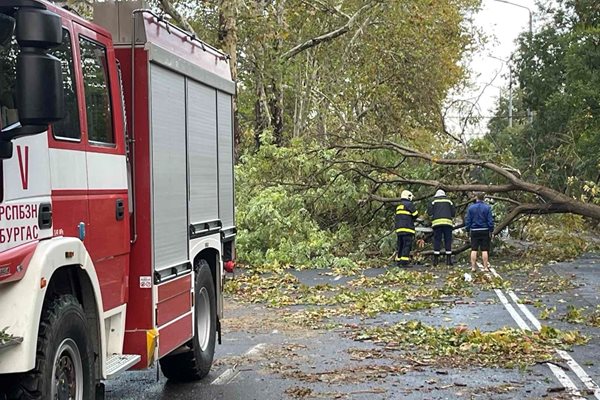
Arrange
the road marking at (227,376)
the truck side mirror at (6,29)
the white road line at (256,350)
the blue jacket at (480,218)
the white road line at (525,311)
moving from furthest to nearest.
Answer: the blue jacket at (480,218) < the white road line at (525,311) < the white road line at (256,350) < the road marking at (227,376) < the truck side mirror at (6,29)

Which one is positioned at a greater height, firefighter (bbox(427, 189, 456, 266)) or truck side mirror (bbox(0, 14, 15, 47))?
truck side mirror (bbox(0, 14, 15, 47))

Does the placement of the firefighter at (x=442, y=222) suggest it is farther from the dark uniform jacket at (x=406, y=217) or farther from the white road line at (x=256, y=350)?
the white road line at (x=256, y=350)

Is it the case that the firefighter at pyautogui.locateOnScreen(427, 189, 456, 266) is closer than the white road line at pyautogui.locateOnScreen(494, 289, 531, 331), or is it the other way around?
the white road line at pyautogui.locateOnScreen(494, 289, 531, 331)

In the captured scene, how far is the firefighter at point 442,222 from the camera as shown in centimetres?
2052

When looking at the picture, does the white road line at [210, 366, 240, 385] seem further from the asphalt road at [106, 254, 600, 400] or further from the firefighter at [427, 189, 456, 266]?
the firefighter at [427, 189, 456, 266]

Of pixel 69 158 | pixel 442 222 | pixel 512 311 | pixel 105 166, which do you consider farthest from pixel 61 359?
pixel 442 222

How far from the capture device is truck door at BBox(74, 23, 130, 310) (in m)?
6.00

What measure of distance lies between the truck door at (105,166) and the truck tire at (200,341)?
74.8 inches

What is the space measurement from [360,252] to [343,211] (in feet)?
3.96

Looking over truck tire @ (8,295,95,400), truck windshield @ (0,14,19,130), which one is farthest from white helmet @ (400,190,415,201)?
truck windshield @ (0,14,19,130)

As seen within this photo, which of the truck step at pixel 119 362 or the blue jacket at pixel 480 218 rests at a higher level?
the blue jacket at pixel 480 218

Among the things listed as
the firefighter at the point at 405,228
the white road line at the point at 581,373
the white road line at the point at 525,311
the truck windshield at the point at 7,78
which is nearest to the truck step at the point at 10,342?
the truck windshield at the point at 7,78

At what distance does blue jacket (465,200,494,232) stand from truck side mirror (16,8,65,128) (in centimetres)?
1549

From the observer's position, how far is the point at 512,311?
13.4m
